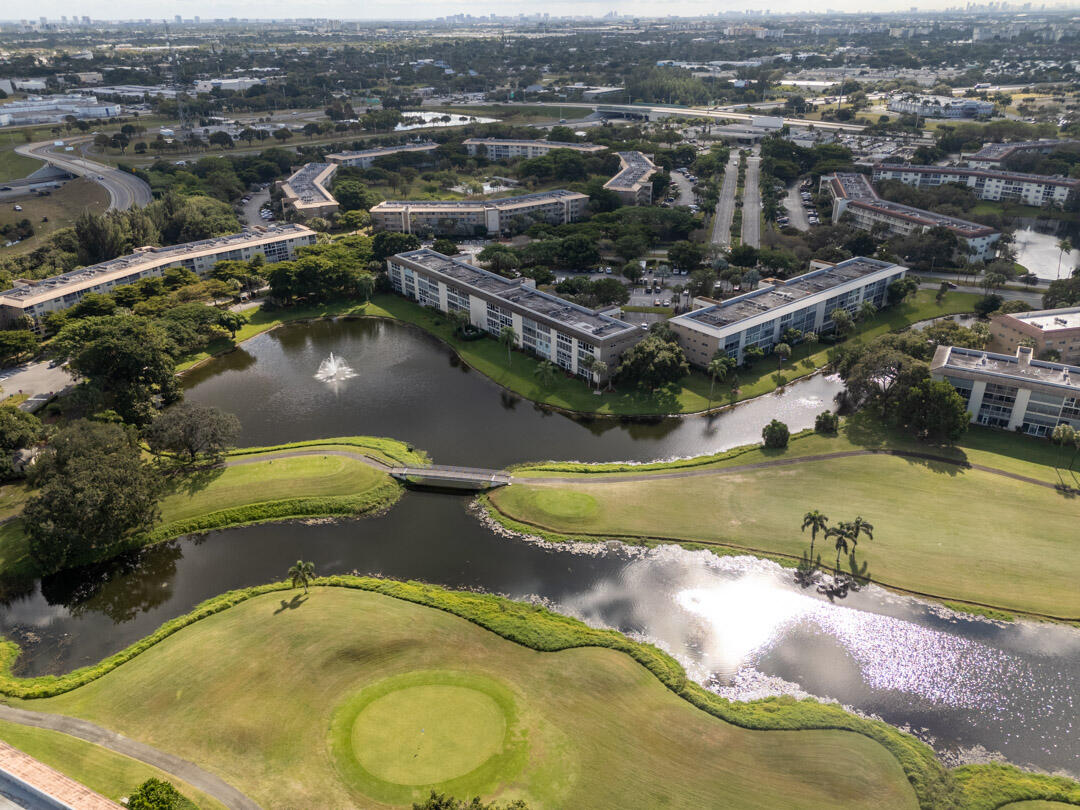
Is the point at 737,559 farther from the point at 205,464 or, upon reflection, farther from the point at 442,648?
the point at 205,464

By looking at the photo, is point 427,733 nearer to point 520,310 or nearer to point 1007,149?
point 520,310

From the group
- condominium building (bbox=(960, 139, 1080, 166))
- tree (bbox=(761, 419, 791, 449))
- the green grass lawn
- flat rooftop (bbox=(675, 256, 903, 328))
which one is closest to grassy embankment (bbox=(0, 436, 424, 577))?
the green grass lawn

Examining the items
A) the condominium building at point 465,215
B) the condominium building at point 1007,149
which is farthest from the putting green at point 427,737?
the condominium building at point 1007,149

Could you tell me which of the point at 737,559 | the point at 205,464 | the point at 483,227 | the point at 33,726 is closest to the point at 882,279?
the point at 737,559

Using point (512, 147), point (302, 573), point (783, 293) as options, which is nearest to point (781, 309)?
point (783, 293)

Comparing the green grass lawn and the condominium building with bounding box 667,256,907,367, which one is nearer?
the green grass lawn

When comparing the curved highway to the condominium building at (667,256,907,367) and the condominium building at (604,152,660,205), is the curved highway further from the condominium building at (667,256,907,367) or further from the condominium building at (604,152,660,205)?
the condominium building at (667,256,907,367)
